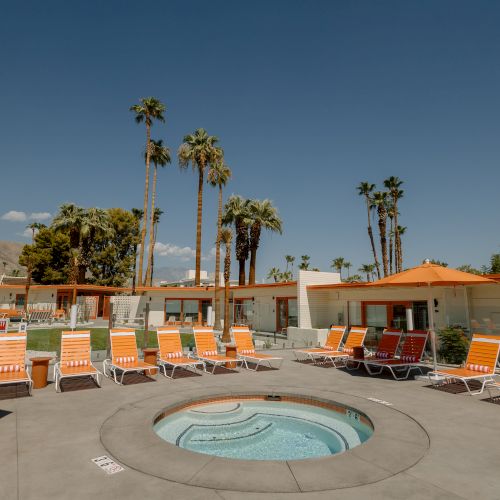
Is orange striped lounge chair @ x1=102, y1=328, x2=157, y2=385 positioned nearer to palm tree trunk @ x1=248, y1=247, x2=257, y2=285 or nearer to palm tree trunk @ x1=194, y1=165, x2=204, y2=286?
palm tree trunk @ x1=194, y1=165, x2=204, y2=286

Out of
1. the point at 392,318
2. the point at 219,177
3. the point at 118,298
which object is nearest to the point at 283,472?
the point at 392,318

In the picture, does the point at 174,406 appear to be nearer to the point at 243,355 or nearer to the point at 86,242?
the point at 243,355

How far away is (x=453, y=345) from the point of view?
12289 mm

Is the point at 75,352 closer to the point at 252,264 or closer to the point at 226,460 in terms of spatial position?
the point at 226,460

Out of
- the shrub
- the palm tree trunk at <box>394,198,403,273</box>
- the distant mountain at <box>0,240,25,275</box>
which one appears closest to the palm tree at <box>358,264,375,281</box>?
the palm tree trunk at <box>394,198,403,273</box>

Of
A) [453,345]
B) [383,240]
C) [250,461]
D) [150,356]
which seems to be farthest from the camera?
[383,240]

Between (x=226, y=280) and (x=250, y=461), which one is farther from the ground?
(x=226, y=280)

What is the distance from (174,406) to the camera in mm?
7383

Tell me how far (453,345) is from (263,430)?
849 cm

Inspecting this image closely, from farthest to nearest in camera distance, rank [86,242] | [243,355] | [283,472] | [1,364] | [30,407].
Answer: [86,242], [243,355], [1,364], [30,407], [283,472]

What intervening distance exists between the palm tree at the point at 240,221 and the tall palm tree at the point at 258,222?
59 cm

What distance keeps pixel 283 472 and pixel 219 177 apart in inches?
924

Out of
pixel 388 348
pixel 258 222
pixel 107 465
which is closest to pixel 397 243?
pixel 258 222

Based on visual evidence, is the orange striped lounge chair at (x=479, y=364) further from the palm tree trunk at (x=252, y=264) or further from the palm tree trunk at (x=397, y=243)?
the palm tree trunk at (x=397, y=243)
